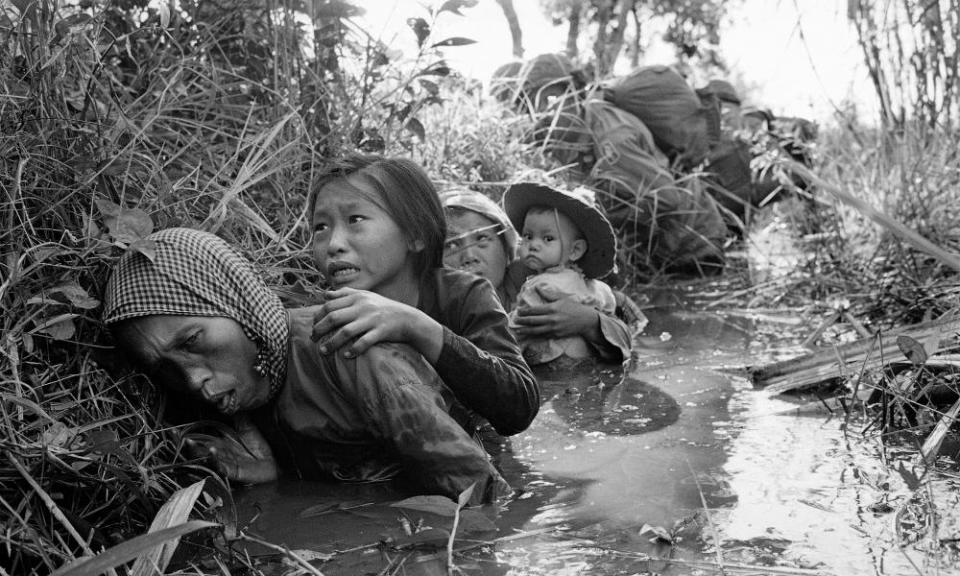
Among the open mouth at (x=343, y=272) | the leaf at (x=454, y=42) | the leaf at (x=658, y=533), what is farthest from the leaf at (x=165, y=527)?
the leaf at (x=454, y=42)

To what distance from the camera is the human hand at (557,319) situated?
4.09 metres

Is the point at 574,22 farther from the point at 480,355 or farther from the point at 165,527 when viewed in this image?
the point at 165,527

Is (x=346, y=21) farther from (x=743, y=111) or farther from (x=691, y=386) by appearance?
(x=743, y=111)

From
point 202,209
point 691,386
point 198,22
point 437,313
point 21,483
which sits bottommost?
point 691,386

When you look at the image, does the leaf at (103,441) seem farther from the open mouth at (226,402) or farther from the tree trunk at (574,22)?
the tree trunk at (574,22)

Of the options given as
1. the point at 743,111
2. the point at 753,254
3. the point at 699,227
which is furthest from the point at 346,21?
the point at 743,111

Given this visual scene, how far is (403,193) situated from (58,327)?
974 mm

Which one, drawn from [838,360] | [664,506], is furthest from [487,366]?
[838,360]

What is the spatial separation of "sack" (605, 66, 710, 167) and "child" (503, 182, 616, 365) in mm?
2790

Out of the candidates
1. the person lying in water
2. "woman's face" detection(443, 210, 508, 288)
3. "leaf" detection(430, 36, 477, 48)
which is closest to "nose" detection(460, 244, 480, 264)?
"woman's face" detection(443, 210, 508, 288)

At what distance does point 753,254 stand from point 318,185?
547 cm

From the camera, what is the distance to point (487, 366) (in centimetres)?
247

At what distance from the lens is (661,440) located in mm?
2941

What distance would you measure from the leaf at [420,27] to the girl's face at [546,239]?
0.92m
